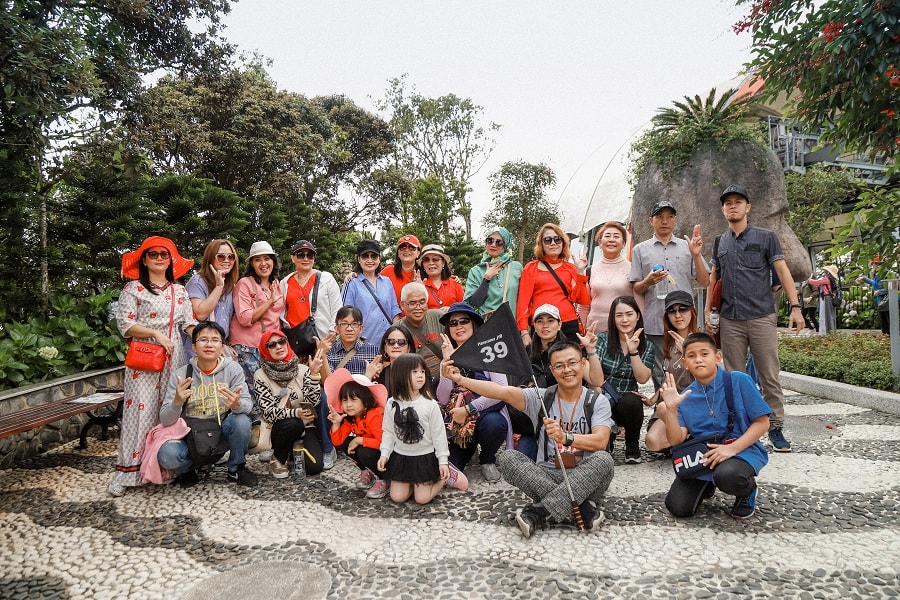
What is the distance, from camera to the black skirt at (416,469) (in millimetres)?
3197

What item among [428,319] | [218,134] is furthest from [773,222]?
[218,134]

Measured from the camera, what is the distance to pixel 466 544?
267 centimetres

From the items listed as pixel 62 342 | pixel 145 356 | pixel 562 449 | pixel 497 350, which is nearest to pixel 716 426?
pixel 562 449

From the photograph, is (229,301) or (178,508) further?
(229,301)

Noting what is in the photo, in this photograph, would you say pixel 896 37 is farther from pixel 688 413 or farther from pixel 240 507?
pixel 240 507

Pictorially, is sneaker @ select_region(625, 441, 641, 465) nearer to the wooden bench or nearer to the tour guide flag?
the tour guide flag

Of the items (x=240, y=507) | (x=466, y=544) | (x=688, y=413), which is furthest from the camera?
(x=240, y=507)

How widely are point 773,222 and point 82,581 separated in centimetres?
1148

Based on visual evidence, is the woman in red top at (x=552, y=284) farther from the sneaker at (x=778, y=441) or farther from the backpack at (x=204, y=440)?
the backpack at (x=204, y=440)

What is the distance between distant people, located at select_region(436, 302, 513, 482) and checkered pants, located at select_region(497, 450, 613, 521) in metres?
0.61

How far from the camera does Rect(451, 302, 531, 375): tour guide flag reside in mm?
3053

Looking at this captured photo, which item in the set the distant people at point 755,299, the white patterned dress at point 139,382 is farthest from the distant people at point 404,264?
the distant people at point 755,299

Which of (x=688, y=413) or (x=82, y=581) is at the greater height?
(x=688, y=413)

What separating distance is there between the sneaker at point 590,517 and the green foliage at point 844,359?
447 cm
